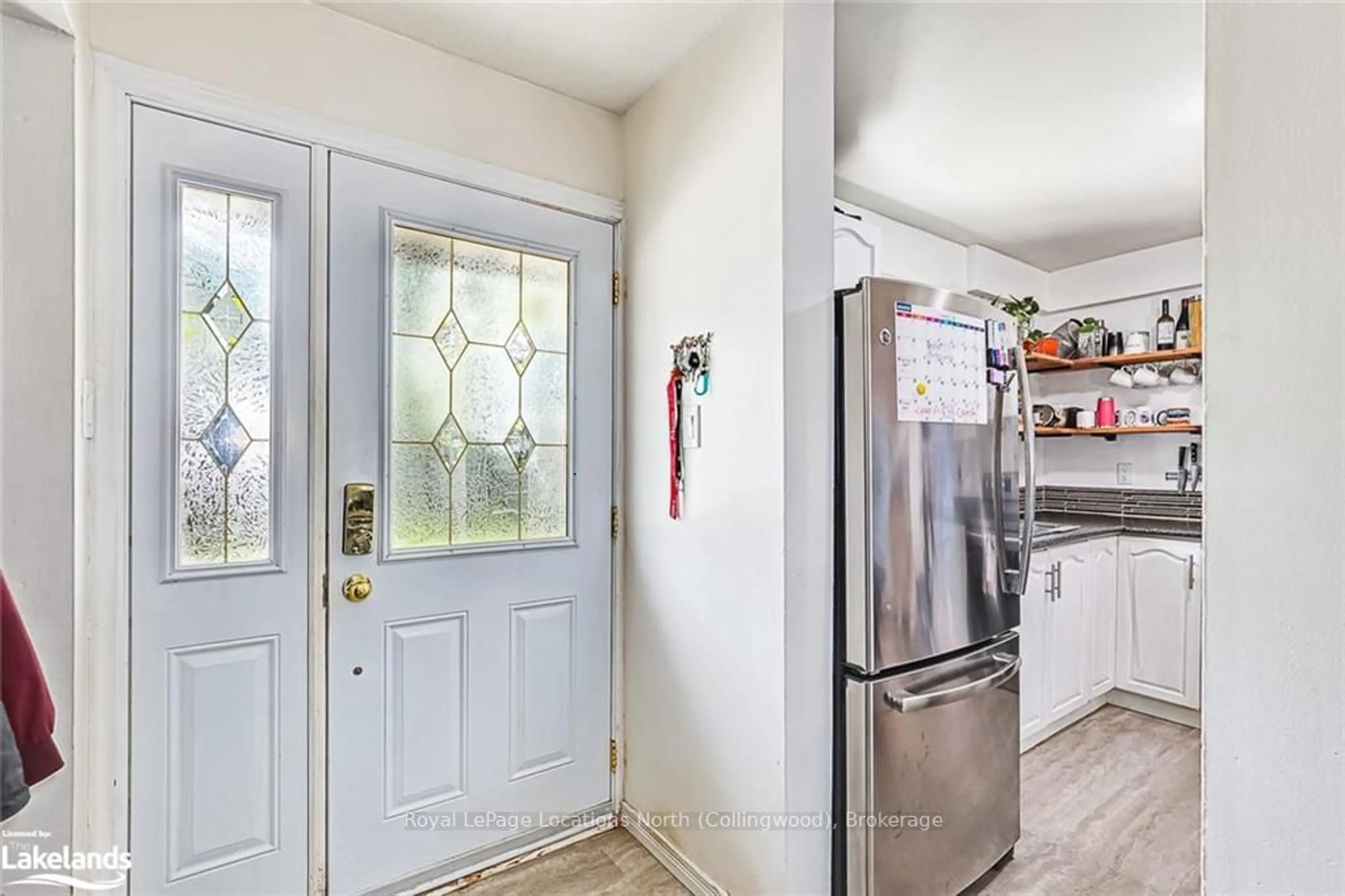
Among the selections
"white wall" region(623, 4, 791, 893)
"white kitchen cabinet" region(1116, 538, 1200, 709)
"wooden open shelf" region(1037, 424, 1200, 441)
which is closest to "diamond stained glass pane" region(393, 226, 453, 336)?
"white wall" region(623, 4, 791, 893)

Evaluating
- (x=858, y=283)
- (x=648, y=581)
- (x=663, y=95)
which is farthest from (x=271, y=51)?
(x=648, y=581)

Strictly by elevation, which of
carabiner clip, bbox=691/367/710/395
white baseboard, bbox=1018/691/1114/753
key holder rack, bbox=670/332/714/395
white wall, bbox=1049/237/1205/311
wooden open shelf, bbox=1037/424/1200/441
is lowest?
white baseboard, bbox=1018/691/1114/753

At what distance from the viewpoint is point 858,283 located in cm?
162

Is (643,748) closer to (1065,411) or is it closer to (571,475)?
(571,475)

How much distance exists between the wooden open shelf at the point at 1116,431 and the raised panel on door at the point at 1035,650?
130 cm

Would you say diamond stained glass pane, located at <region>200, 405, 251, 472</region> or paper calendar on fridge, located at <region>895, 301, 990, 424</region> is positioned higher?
paper calendar on fridge, located at <region>895, 301, 990, 424</region>

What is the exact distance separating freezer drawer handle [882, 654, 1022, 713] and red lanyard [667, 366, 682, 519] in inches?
29.9

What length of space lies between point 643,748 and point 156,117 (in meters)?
2.16

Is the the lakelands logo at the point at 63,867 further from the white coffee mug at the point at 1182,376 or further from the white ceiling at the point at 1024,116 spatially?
the white coffee mug at the point at 1182,376

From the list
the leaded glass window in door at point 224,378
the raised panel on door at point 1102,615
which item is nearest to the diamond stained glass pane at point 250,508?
the leaded glass window in door at point 224,378

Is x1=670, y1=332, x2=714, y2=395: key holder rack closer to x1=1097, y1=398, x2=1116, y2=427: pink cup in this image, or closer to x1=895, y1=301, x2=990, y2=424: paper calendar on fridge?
x1=895, y1=301, x2=990, y2=424: paper calendar on fridge

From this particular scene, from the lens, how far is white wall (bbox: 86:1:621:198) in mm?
1498

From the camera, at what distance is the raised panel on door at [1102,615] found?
9.85 feet

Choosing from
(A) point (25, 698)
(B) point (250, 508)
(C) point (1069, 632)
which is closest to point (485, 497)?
(B) point (250, 508)
